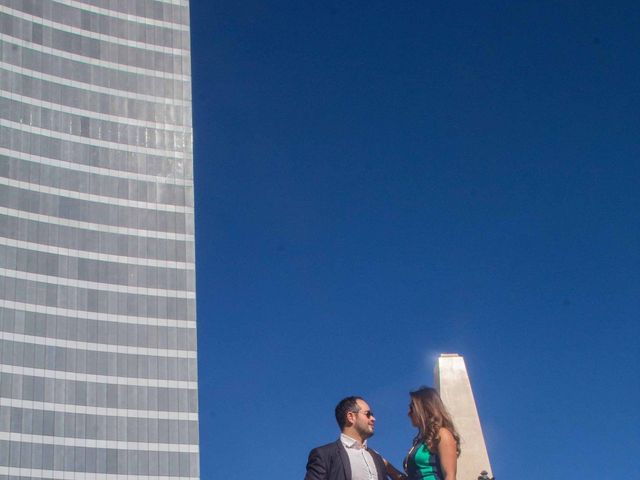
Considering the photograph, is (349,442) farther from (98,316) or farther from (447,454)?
(98,316)

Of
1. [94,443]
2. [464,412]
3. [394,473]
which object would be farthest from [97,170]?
[394,473]

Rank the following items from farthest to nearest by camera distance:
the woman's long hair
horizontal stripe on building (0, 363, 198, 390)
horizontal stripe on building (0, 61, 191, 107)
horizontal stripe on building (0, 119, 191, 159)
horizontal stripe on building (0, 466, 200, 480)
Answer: horizontal stripe on building (0, 61, 191, 107), horizontal stripe on building (0, 119, 191, 159), horizontal stripe on building (0, 363, 198, 390), horizontal stripe on building (0, 466, 200, 480), the woman's long hair

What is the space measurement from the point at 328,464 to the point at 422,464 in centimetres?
124

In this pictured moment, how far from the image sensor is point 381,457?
12531 mm

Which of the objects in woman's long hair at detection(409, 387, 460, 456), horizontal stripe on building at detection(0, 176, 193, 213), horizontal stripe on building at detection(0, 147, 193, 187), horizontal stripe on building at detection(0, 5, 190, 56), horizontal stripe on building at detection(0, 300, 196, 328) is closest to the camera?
woman's long hair at detection(409, 387, 460, 456)

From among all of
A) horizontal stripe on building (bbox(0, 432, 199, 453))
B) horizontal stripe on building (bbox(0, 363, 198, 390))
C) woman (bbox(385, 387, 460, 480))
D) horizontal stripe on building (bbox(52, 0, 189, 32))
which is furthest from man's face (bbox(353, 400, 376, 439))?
horizontal stripe on building (bbox(52, 0, 189, 32))

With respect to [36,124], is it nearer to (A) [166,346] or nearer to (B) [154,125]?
(B) [154,125]

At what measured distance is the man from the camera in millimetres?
11828

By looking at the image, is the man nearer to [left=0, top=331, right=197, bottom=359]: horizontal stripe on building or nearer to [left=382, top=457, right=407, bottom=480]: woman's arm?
[left=382, top=457, right=407, bottom=480]: woman's arm

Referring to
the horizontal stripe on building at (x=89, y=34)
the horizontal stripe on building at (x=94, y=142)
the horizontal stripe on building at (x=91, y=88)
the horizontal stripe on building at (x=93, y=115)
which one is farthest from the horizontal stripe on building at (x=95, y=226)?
the horizontal stripe on building at (x=89, y=34)

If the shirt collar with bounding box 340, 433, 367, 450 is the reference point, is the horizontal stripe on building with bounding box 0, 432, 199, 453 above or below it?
above

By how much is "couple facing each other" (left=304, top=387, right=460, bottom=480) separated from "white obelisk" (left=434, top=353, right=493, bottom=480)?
9.84 feet

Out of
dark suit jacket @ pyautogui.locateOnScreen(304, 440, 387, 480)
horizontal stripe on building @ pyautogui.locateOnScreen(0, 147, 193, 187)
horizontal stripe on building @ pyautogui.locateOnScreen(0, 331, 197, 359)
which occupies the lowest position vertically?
dark suit jacket @ pyautogui.locateOnScreen(304, 440, 387, 480)

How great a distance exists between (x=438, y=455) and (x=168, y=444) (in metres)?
102
